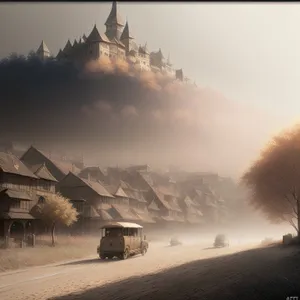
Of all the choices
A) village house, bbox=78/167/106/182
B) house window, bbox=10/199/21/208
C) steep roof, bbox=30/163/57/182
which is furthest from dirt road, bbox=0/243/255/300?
village house, bbox=78/167/106/182

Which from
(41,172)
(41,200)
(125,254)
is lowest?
(125,254)

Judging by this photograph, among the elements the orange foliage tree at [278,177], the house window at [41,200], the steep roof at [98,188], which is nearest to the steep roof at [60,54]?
the steep roof at [98,188]

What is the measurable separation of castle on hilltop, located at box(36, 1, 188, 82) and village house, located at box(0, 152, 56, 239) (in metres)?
27.5

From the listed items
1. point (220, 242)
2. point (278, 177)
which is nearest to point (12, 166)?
point (220, 242)

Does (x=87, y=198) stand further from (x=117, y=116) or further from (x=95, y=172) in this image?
(x=117, y=116)

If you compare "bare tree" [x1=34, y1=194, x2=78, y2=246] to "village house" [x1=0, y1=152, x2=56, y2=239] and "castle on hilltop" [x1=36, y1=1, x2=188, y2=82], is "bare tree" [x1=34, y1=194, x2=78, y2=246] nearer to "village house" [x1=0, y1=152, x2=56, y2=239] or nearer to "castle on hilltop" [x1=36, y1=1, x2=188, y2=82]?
"village house" [x1=0, y1=152, x2=56, y2=239]

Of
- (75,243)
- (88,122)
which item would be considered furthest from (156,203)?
(75,243)

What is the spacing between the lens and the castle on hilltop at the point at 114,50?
3295 inches

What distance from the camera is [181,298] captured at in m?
15.2

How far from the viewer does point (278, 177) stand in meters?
33.0

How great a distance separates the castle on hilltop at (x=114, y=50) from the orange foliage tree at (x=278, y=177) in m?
39.8

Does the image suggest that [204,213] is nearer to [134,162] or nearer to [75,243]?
[134,162]

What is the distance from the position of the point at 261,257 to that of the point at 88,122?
171 feet

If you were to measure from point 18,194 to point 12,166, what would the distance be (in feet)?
12.4
